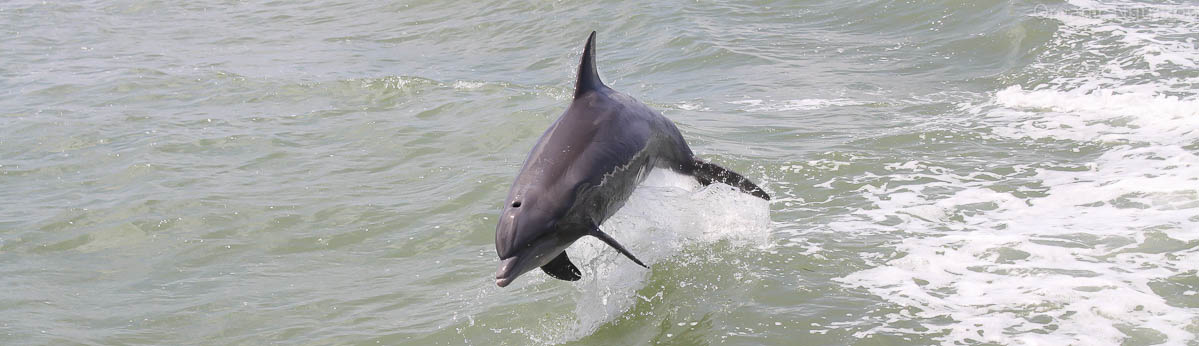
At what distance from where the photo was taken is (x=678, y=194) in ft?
22.5

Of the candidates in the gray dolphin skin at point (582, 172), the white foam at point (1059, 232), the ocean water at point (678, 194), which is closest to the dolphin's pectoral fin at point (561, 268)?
the gray dolphin skin at point (582, 172)

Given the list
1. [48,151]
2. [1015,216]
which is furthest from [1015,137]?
[48,151]

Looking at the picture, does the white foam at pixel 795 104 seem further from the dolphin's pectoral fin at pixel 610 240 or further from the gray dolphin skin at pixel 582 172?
the dolphin's pectoral fin at pixel 610 240

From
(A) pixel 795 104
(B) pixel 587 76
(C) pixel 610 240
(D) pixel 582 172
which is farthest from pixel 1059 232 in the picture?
(A) pixel 795 104

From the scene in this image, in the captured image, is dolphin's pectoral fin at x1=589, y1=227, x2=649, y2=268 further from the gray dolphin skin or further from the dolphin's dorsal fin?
the dolphin's dorsal fin

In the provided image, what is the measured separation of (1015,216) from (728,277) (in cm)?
226

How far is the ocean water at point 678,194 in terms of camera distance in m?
6.16

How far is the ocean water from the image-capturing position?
243 inches

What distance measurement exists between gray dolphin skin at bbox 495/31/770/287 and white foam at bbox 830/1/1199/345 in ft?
4.74

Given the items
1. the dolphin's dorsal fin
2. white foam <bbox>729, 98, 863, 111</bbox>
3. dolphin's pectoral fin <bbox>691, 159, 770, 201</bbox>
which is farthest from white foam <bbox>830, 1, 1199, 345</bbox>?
the dolphin's dorsal fin

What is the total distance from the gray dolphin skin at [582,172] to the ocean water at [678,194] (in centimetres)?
36

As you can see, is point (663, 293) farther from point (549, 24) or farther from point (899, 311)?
point (549, 24)

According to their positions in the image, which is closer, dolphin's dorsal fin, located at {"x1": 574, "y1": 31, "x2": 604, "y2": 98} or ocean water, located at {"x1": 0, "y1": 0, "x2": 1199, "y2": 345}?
dolphin's dorsal fin, located at {"x1": 574, "y1": 31, "x2": 604, "y2": 98}

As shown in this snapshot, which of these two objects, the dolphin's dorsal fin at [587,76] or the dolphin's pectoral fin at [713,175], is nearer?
the dolphin's dorsal fin at [587,76]
